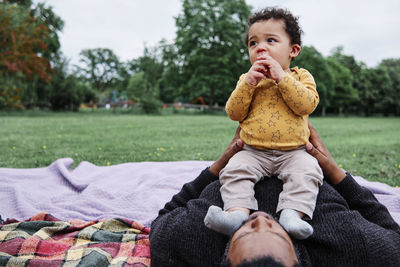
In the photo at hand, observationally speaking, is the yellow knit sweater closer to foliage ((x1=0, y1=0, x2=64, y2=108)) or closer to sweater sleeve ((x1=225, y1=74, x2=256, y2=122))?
sweater sleeve ((x1=225, y1=74, x2=256, y2=122))

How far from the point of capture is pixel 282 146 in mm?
2236

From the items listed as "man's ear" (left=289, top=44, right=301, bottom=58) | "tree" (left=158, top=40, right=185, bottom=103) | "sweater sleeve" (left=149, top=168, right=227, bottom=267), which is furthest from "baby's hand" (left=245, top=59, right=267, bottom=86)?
"tree" (left=158, top=40, right=185, bottom=103)

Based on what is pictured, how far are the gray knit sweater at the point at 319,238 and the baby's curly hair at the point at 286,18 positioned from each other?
1181 mm

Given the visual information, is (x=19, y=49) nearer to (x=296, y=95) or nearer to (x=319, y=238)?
(x=296, y=95)

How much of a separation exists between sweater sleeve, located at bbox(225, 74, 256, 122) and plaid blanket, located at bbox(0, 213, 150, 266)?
122 cm

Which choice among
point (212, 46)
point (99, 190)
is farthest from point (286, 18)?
point (212, 46)

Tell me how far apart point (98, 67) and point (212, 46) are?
54368mm

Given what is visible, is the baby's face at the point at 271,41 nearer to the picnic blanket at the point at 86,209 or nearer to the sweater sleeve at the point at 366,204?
the sweater sleeve at the point at 366,204

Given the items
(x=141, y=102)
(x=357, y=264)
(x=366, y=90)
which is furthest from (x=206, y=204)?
(x=366, y=90)

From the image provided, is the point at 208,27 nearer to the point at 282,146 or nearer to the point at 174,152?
the point at 174,152

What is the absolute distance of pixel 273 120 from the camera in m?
2.30

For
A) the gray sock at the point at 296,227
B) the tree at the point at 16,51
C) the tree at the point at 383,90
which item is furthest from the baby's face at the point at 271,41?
the tree at the point at 383,90

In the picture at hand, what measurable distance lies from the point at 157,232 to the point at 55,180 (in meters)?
3.21

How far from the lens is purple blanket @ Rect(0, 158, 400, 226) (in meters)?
3.41
